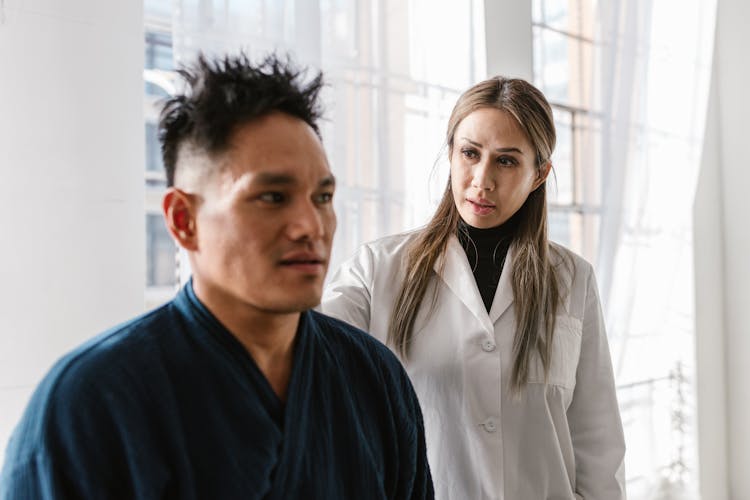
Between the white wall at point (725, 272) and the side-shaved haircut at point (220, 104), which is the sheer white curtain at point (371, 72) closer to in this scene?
the side-shaved haircut at point (220, 104)

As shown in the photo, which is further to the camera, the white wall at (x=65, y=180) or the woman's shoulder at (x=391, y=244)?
the woman's shoulder at (x=391, y=244)

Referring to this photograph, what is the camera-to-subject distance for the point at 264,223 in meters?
0.88

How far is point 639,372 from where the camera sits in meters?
A: 3.07

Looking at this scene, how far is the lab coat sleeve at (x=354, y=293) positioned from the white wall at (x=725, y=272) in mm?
2448

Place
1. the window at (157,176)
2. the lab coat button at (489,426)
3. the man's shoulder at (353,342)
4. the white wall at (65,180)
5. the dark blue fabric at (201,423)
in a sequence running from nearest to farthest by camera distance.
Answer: the dark blue fabric at (201,423) → the man's shoulder at (353,342) → the white wall at (65,180) → the lab coat button at (489,426) → the window at (157,176)

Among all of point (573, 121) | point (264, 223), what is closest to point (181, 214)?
point (264, 223)

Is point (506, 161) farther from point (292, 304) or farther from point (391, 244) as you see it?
point (292, 304)

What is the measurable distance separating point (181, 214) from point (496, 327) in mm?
774

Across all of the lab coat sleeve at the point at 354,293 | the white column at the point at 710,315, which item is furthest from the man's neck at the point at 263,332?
the white column at the point at 710,315

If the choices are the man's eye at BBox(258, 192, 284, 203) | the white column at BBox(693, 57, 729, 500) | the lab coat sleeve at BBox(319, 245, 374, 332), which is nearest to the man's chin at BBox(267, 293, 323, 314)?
the man's eye at BBox(258, 192, 284, 203)

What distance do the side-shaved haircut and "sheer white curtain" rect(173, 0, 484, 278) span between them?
595mm

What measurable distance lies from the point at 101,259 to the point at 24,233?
0.50 ft

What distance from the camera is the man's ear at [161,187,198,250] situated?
913 mm

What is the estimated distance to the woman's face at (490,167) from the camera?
1.40m
